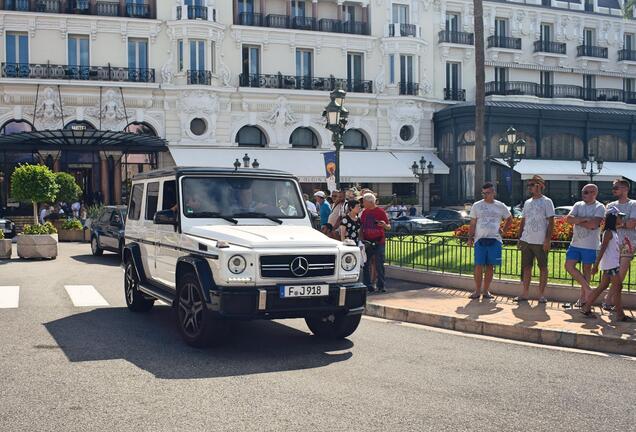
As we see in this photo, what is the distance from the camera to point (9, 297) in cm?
1223

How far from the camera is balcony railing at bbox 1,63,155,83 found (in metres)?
36.0

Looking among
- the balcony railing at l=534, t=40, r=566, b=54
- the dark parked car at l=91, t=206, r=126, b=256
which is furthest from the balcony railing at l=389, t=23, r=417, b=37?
the dark parked car at l=91, t=206, r=126, b=256

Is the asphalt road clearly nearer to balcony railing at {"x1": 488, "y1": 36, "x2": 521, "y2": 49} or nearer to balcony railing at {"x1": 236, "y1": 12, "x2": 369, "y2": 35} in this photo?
balcony railing at {"x1": 236, "y1": 12, "x2": 369, "y2": 35}

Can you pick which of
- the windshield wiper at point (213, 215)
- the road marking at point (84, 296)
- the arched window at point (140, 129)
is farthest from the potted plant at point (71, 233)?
the windshield wiper at point (213, 215)

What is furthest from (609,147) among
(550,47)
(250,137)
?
(250,137)

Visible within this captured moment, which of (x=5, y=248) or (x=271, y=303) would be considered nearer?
(x=271, y=303)

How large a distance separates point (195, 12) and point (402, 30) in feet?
39.8

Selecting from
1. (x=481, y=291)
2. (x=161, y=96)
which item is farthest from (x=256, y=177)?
(x=161, y=96)

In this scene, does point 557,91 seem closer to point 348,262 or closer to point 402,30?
point 402,30

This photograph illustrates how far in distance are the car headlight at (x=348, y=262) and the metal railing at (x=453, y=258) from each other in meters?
4.63

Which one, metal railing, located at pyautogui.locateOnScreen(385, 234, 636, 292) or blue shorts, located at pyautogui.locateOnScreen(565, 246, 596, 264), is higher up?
blue shorts, located at pyautogui.locateOnScreen(565, 246, 596, 264)

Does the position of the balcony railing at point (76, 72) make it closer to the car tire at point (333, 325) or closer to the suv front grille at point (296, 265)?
the car tire at point (333, 325)

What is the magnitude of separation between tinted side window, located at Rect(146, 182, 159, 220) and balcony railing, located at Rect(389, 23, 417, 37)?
114ft

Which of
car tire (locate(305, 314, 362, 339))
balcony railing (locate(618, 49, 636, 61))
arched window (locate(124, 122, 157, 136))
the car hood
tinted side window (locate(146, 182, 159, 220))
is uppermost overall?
balcony railing (locate(618, 49, 636, 61))
